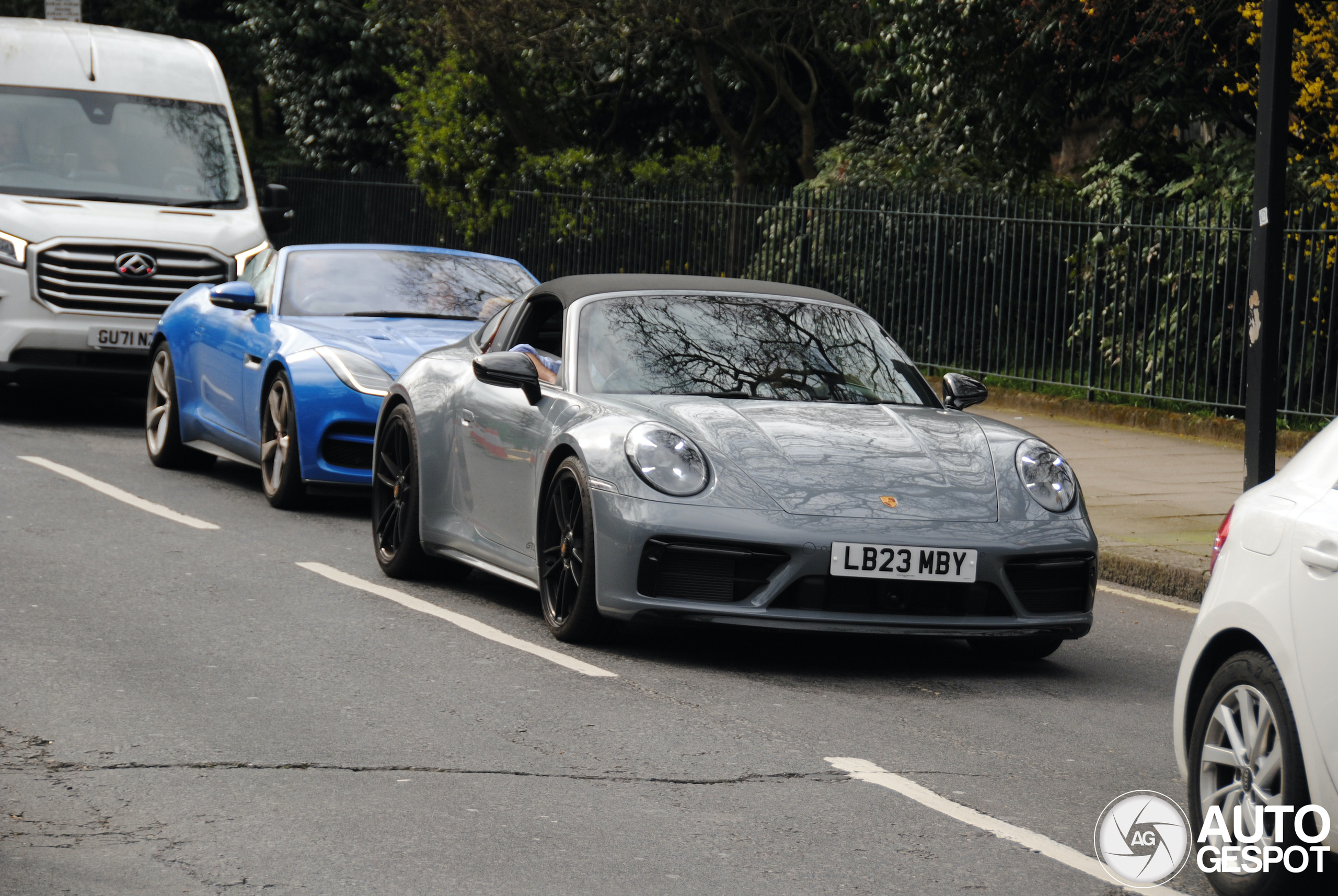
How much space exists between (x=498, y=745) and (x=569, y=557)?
153 cm

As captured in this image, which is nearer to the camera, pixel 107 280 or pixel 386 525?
pixel 386 525

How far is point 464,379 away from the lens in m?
8.31

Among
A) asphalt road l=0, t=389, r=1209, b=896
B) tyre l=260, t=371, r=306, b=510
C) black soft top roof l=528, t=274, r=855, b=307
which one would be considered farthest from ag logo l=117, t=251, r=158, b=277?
black soft top roof l=528, t=274, r=855, b=307

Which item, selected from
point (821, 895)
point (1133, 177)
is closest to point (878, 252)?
point (1133, 177)

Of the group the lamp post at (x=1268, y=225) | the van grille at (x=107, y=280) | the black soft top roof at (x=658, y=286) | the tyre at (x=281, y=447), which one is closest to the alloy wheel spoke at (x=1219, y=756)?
the black soft top roof at (x=658, y=286)

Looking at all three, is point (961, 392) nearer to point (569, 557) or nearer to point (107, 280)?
point (569, 557)

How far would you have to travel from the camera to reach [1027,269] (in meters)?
17.1

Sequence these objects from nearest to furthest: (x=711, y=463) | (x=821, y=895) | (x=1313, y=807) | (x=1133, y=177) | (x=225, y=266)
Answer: (x=1313, y=807) < (x=821, y=895) < (x=711, y=463) < (x=225, y=266) < (x=1133, y=177)

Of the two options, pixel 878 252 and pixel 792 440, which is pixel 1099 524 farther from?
pixel 878 252

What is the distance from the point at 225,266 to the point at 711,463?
917 cm

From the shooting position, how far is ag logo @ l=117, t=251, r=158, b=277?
14617mm

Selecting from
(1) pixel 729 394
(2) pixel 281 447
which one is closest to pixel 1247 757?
(1) pixel 729 394

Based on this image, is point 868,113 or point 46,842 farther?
point 868,113

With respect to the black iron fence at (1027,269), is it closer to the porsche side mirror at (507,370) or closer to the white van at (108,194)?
the white van at (108,194)
